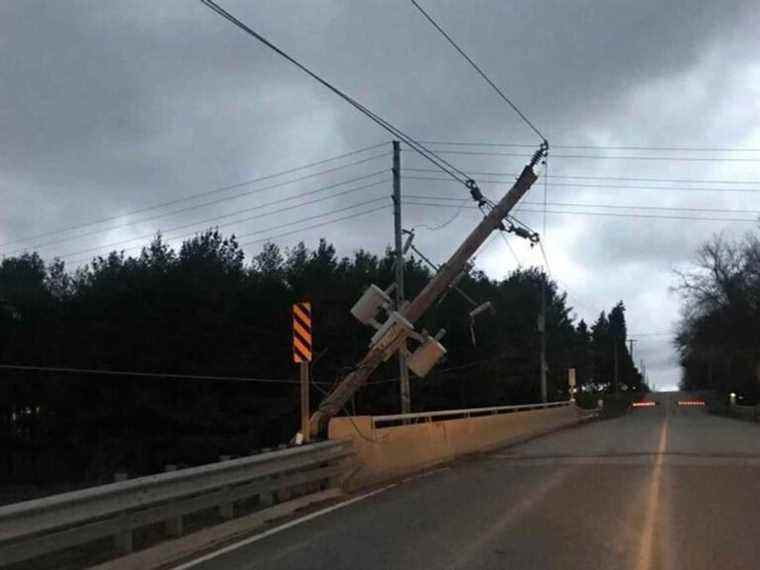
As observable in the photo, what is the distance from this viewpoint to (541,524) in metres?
11.4

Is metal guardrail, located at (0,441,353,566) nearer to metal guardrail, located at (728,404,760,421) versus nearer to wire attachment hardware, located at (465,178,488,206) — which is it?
wire attachment hardware, located at (465,178,488,206)

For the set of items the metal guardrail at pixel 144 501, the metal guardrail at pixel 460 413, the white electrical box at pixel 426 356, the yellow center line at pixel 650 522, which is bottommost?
the yellow center line at pixel 650 522

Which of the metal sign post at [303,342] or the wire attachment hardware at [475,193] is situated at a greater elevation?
the wire attachment hardware at [475,193]

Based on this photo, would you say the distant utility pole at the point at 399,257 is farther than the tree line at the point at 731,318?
No

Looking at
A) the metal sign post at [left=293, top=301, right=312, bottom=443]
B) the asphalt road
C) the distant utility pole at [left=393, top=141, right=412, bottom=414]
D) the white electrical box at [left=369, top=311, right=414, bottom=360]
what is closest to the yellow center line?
the asphalt road

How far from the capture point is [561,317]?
91500 mm

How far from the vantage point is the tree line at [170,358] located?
154ft

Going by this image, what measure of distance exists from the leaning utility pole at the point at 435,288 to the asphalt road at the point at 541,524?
17.7ft

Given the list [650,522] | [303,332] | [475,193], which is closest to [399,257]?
[475,193]

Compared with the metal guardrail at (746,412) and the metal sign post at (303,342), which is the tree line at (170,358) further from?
the metal sign post at (303,342)

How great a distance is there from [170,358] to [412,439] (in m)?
29.8

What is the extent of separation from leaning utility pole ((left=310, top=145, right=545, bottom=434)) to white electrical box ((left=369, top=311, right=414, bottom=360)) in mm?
81

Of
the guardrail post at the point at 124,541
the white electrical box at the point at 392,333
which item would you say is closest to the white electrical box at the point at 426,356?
the white electrical box at the point at 392,333

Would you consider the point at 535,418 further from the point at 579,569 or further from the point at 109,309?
the point at 579,569
